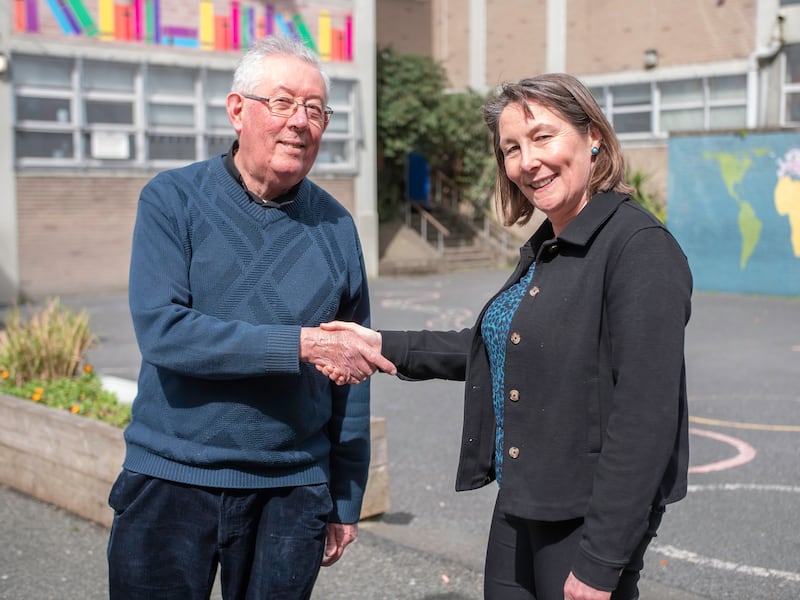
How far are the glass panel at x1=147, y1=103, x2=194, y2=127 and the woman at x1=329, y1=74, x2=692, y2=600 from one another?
61.5ft

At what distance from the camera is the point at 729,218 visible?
64.2 ft

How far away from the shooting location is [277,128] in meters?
2.83

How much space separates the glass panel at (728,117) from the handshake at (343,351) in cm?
2362

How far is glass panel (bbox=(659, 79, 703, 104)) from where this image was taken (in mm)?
25531

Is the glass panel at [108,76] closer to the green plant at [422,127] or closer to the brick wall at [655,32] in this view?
the green plant at [422,127]

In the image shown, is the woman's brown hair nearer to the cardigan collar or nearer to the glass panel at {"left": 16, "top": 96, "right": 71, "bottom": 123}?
the cardigan collar

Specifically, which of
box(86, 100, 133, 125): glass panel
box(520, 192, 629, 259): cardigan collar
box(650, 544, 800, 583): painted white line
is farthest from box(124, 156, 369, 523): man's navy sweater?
Result: box(86, 100, 133, 125): glass panel

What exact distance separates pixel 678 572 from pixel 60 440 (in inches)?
140

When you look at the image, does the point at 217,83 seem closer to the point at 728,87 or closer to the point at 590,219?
the point at 728,87

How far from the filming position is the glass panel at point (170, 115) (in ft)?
67.0

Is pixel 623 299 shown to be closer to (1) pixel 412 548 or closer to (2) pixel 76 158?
(1) pixel 412 548

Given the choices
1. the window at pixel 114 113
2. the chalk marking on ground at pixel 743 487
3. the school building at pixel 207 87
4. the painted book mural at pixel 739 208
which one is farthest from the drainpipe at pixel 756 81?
the chalk marking on ground at pixel 743 487

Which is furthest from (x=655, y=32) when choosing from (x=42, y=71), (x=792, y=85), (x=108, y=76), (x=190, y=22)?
(x=42, y=71)

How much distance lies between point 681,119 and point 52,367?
21.7 metres
